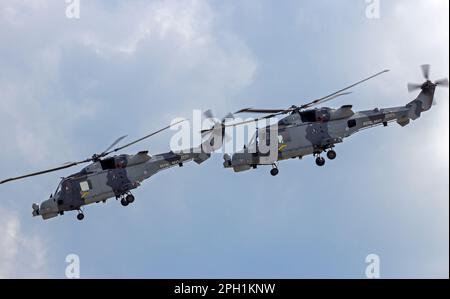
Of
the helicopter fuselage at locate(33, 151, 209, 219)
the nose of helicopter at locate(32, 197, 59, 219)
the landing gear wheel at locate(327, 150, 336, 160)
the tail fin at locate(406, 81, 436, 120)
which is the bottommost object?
the nose of helicopter at locate(32, 197, 59, 219)

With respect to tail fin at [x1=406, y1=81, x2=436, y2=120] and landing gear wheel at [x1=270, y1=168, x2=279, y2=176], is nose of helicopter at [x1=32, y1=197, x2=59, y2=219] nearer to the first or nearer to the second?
landing gear wheel at [x1=270, y1=168, x2=279, y2=176]

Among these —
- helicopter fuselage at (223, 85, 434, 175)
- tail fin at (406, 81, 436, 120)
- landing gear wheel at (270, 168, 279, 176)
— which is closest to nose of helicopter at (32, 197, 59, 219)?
helicopter fuselage at (223, 85, 434, 175)

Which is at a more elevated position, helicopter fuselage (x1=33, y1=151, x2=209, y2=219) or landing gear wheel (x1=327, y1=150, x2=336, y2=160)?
landing gear wheel (x1=327, y1=150, x2=336, y2=160)

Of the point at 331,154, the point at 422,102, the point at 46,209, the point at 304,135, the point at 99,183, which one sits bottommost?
the point at 46,209

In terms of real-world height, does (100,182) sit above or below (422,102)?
below

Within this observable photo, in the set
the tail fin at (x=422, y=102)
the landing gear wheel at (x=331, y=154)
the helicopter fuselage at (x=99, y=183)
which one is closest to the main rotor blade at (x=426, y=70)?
the tail fin at (x=422, y=102)

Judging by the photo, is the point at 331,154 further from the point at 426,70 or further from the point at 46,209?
the point at 46,209

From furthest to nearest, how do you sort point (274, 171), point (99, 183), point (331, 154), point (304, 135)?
point (99, 183) < point (331, 154) < point (304, 135) < point (274, 171)

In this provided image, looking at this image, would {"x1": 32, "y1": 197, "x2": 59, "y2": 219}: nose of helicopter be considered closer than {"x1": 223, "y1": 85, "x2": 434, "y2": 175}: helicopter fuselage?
No

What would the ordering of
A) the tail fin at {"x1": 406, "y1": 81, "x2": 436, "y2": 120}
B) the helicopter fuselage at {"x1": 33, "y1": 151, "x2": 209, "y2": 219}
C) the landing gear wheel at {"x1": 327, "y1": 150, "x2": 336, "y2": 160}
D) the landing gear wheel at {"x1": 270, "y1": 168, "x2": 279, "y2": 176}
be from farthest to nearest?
the tail fin at {"x1": 406, "y1": 81, "x2": 436, "y2": 120} → the helicopter fuselage at {"x1": 33, "y1": 151, "x2": 209, "y2": 219} → the landing gear wheel at {"x1": 327, "y1": 150, "x2": 336, "y2": 160} → the landing gear wheel at {"x1": 270, "y1": 168, "x2": 279, "y2": 176}

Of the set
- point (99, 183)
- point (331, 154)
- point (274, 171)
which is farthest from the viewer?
point (99, 183)

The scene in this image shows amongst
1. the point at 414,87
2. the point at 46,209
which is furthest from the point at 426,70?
the point at 46,209
